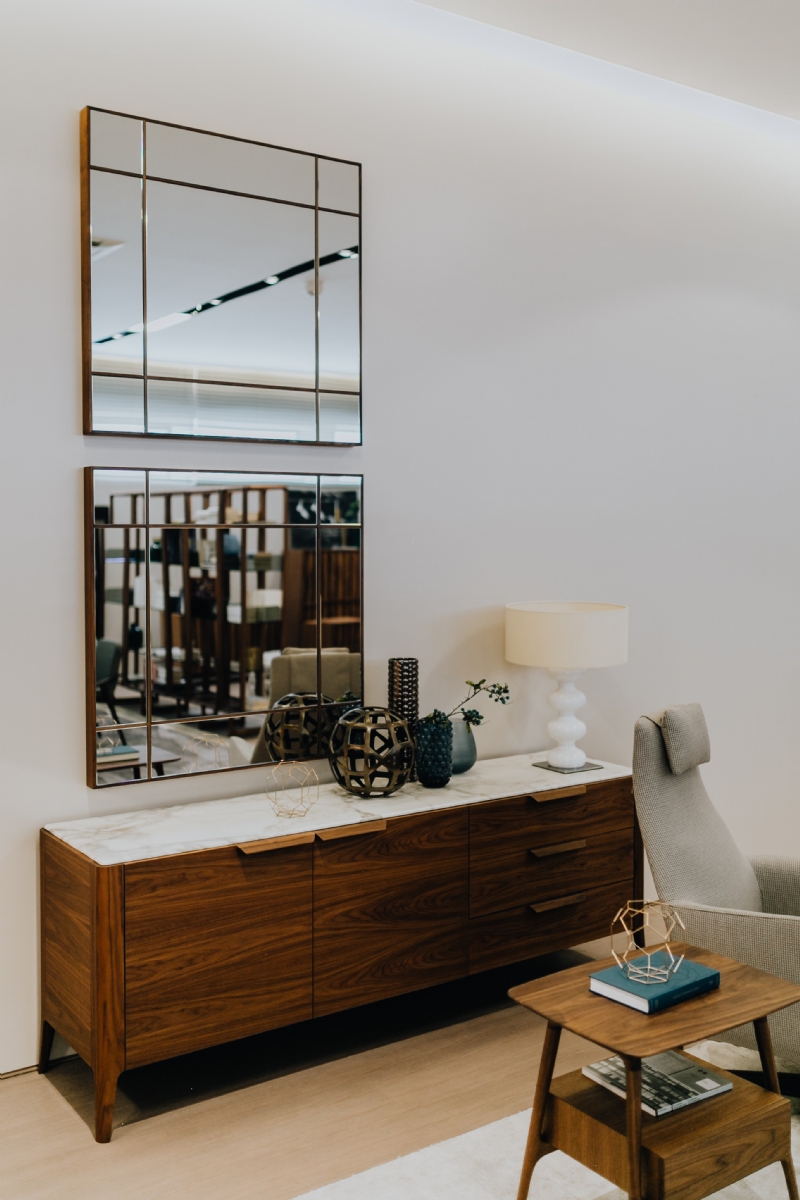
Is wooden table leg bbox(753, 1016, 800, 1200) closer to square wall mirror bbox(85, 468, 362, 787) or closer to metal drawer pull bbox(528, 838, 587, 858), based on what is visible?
metal drawer pull bbox(528, 838, 587, 858)

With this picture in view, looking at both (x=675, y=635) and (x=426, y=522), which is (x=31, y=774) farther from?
(x=675, y=635)

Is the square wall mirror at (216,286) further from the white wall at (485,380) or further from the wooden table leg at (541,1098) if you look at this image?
the wooden table leg at (541,1098)

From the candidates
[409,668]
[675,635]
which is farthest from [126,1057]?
[675,635]

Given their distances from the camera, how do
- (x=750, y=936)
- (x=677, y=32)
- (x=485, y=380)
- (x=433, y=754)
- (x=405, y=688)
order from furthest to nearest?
(x=485, y=380) < (x=677, y=32) < (x=405, y=688) < (x=433, y=754) < (x=750, y=936)

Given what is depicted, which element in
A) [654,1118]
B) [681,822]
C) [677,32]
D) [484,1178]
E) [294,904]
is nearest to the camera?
[654,1118]

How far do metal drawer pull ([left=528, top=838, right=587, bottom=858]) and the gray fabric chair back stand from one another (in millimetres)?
473

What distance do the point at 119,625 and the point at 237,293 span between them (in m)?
1.01

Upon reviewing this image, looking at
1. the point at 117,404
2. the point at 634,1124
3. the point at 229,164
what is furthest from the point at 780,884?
the point at 229,164

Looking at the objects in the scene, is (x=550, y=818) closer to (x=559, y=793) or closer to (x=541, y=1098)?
(x=559, y=793)

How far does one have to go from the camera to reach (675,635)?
4.21 meters

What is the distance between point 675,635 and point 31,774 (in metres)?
2.56

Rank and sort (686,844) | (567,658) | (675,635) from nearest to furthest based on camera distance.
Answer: (686,844) → (567,658) → (675,635)

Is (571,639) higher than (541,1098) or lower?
higher

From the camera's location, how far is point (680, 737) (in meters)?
2.78
